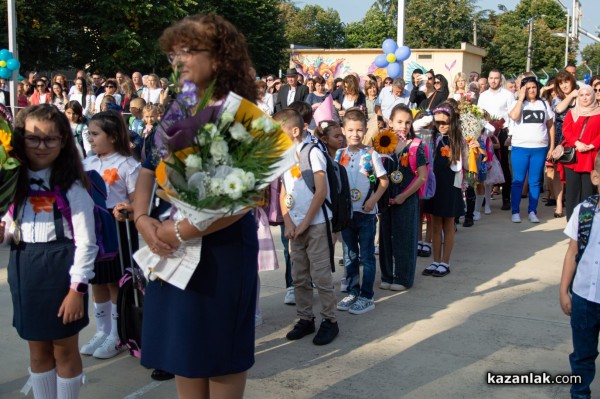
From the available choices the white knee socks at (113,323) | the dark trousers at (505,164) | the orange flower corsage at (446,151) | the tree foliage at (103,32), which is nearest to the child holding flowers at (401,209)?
the orange flower corsage at (446,151)

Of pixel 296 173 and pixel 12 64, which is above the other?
pixel 12 64

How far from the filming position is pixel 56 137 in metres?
3.31

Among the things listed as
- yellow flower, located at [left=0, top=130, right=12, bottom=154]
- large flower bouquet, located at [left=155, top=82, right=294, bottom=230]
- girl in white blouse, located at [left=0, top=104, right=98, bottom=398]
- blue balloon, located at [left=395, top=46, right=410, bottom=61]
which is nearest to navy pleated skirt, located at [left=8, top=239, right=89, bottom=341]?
girl in white blouse, located at [left=0, top=104, right=98, bottom=398]

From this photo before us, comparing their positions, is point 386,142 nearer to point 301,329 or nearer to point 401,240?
point 401,240

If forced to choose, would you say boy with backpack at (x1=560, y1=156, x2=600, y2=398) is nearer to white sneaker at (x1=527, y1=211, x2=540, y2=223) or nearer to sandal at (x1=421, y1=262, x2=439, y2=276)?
sandal at (x1=421, y1=262, x2=439, y2=276)

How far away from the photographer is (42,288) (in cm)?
325

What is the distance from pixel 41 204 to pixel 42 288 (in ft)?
1.40

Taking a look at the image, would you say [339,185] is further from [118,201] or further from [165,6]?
[165,6]

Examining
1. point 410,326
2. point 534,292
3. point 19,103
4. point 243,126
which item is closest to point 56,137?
point 243,126

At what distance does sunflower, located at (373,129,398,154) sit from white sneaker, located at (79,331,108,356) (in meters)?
2.97

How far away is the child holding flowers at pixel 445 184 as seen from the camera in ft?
22.0

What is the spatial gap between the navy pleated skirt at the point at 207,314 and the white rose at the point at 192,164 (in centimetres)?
28

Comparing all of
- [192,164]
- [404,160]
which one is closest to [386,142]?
[404,160]

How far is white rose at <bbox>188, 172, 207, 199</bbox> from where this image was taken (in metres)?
2.35
